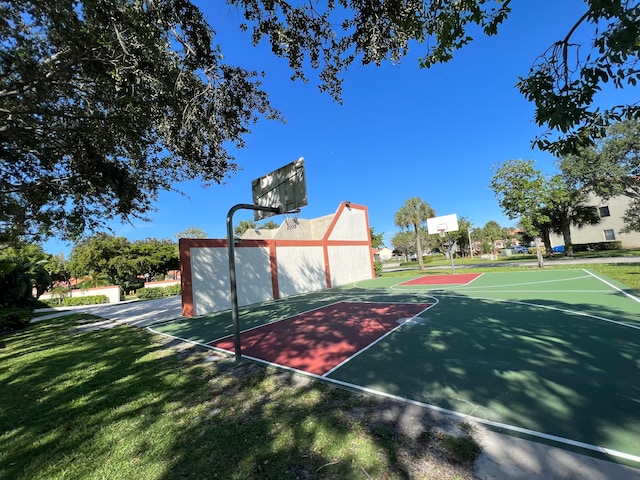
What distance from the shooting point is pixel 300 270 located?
63.0 ft

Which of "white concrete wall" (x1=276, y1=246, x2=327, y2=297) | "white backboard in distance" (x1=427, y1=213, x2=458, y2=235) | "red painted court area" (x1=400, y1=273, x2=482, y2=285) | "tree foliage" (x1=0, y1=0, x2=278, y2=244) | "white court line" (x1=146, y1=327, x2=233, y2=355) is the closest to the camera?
"tree foliage" (x1=0, y1=0, x2=278, y2=244)

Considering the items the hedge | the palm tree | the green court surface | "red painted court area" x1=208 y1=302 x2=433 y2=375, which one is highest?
the palm tree

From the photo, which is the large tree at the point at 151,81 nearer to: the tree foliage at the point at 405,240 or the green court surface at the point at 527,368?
the green court surface at the point at 527,368

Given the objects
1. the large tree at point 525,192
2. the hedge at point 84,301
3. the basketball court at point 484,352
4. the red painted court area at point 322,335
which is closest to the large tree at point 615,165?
the large tree at point 525,192

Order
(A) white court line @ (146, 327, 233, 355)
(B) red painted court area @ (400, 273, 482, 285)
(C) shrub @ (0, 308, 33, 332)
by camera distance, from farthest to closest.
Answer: (B) red painted court area @ (400, 273, 482, 285) → (C) shrub @ (0, 308, 33, 332) → (A) white court line @ (146, 327, 233, 355)

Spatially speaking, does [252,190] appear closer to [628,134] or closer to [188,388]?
[188,388]

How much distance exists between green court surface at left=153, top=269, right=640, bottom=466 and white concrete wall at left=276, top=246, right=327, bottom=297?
937 cm

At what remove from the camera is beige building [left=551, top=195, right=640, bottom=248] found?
3456cm

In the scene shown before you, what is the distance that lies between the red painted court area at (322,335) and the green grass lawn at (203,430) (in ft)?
2.27

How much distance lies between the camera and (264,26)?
4898 millimetres

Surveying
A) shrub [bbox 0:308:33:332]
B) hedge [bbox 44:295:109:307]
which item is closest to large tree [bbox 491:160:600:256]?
shrub [bbox 0:308:33:332]

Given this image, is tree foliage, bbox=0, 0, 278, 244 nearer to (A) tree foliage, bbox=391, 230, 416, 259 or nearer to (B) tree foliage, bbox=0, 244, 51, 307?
(B) tree foliage, bbox=0, 244, 51, 307

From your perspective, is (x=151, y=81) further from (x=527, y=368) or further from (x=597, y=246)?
(x=597, y=246)

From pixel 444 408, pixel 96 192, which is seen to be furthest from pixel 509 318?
pixel 96 192
